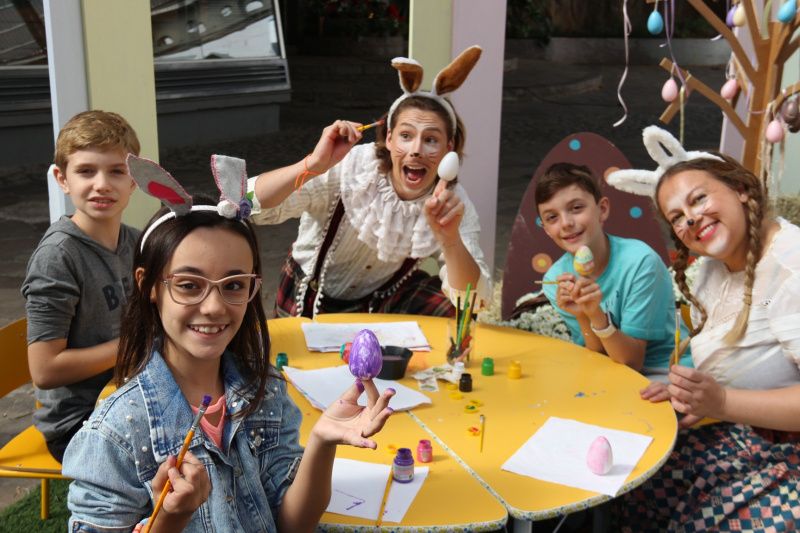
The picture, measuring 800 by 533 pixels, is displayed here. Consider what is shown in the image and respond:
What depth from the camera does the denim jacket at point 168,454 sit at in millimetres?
1513

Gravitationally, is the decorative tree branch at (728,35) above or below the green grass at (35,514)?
above

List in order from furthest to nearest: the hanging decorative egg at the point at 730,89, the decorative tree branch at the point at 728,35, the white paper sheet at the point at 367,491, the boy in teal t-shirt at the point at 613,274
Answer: the hanging decorative egg at the point at 730,89 → the decorative tree branch at the point at 728,35 → the boy in teal t-shirt at the point at 613,274 → the white paper sheet at the point at 367,491

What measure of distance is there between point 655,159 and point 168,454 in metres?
1.64

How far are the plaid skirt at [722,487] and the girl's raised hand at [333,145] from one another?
4.35ft

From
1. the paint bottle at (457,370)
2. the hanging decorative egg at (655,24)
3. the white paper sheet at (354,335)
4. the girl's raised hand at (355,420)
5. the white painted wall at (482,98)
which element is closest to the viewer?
the girl's raised hand at (355,420)

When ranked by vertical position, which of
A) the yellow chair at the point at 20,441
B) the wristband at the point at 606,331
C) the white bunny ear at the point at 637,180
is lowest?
the yellow chair at the point at 20,441

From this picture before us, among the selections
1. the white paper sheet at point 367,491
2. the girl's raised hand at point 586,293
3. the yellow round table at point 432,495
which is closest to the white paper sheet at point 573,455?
the yellow round table at point 432,495

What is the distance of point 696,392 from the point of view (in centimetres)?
214

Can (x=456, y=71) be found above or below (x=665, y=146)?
above

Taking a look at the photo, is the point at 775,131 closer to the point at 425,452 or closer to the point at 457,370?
the point at 457,370

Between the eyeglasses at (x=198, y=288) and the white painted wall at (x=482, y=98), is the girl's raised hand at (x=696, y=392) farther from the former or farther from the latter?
the white painted wall at (x=482, y=98)

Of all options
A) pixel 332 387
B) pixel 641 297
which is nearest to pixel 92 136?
pixel 332 387

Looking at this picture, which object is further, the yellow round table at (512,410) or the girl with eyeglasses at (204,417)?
the yellow round table at (512,410)

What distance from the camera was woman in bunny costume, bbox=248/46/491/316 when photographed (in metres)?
2.82
